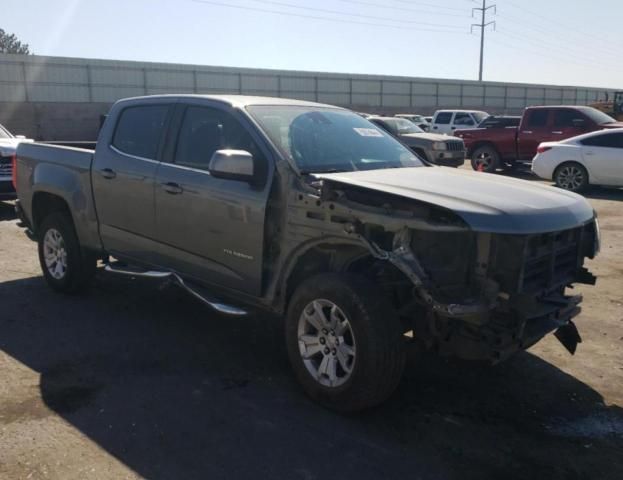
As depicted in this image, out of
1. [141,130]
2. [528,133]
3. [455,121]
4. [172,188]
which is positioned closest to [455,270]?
[172,188]

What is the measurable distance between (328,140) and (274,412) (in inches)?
80.8

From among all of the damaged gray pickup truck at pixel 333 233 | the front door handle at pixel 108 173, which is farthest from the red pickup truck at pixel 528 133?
the front door handle at pixel 108 173

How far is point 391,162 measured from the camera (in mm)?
4855

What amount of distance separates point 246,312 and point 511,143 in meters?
14.5

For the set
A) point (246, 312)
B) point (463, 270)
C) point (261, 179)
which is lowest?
point (246, 312)

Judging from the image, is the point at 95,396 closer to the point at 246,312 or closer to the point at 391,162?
the point at 246,312

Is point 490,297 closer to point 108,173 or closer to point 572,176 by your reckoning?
point 108,173

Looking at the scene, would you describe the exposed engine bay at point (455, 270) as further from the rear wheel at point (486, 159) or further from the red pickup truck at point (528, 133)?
the rear wheel at point (486, 159)

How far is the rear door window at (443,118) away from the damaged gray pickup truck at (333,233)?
22.0 meters

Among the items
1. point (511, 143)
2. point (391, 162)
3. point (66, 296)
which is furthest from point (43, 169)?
point (511, 143)

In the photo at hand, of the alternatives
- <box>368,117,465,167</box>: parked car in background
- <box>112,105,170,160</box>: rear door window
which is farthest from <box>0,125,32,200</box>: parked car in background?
<box>368,117,465,167</box>: parked car in background

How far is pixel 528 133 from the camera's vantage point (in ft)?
55.2

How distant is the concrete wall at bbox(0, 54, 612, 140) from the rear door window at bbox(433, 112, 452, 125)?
13.4 metres

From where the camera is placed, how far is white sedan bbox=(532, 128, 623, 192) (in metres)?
12.9
